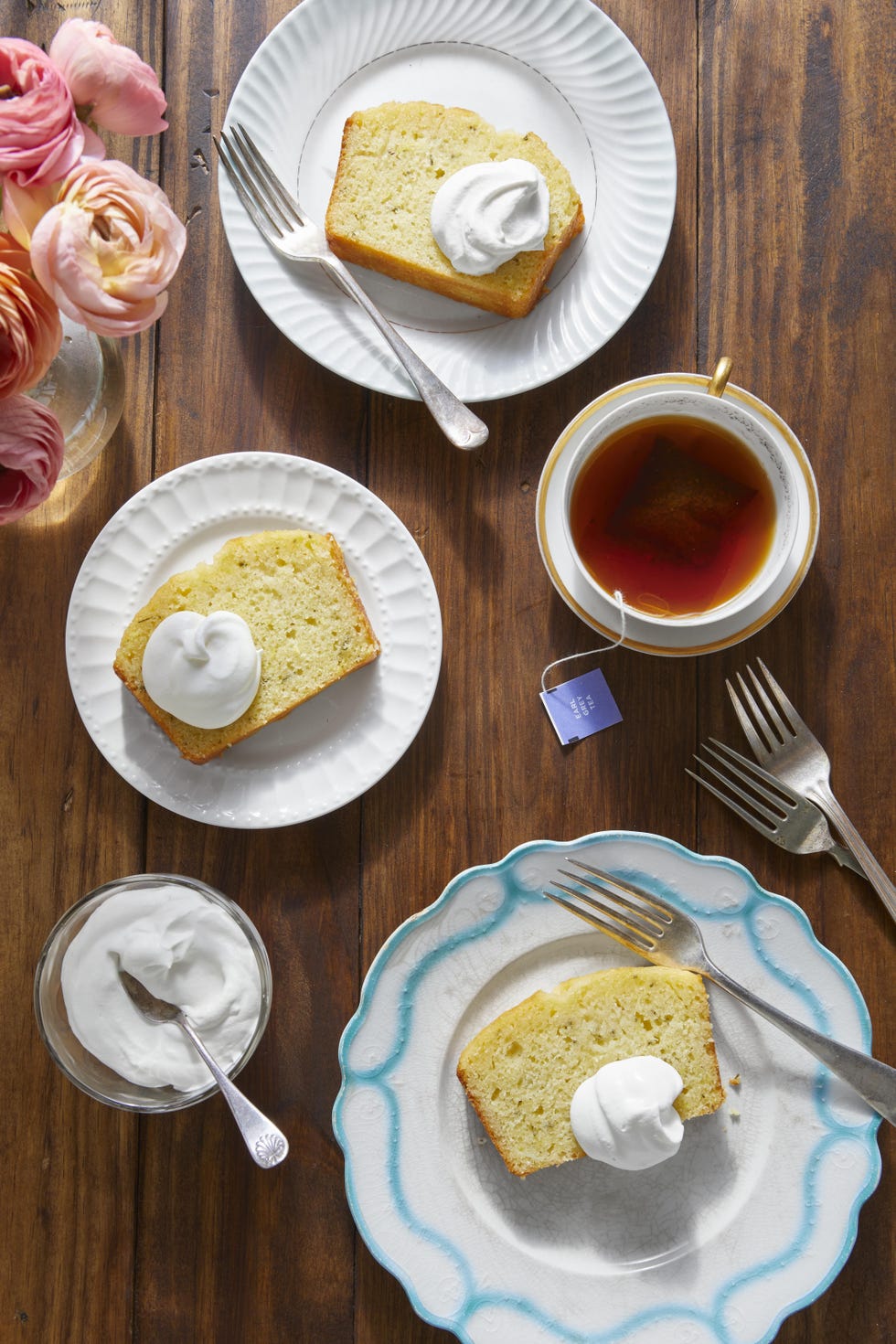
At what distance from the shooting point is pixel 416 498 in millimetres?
1232

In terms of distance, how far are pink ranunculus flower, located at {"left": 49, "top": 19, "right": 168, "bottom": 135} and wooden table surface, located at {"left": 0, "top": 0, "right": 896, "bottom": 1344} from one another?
1.32 feet

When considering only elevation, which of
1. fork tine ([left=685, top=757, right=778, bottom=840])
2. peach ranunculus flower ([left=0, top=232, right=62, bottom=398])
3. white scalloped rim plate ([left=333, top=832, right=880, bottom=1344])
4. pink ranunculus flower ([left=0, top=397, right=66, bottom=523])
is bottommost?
white scalloped rim plate ([left=333, top=832, right=880, bottom=1344])

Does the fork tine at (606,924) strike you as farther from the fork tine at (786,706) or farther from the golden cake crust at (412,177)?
the golden cake crust at (412,177)

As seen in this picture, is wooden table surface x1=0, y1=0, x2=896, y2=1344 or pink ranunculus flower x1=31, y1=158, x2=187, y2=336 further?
wooden table surface x1=0, y1=0, x2=896, y2=1344

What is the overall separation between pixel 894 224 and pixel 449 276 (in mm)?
549

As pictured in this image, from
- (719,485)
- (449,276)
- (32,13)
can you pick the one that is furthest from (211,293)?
(719,485)

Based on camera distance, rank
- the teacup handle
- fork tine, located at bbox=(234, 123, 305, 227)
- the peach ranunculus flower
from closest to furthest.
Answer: the peach ranunculus flower → the teacup handle → fork tine, located at bbox=(234, 123, 305, 227)

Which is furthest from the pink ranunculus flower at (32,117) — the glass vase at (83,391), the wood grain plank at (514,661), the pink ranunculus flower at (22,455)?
the wood grain plank at (514,661)

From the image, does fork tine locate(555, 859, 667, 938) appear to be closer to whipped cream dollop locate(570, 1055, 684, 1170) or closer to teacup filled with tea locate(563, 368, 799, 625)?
whipped cream dollop locate(570, 1055, 684, 1170)

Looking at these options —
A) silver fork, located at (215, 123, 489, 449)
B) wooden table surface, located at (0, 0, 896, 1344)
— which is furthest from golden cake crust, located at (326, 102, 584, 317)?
wooden table surface, located at (0, 0, 896, 1344)

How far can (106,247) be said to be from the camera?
766 mm

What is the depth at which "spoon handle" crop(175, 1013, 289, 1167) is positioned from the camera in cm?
107

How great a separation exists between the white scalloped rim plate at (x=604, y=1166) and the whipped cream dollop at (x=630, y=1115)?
0.10m

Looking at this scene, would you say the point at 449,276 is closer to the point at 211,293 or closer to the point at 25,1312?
the point at 211,293
